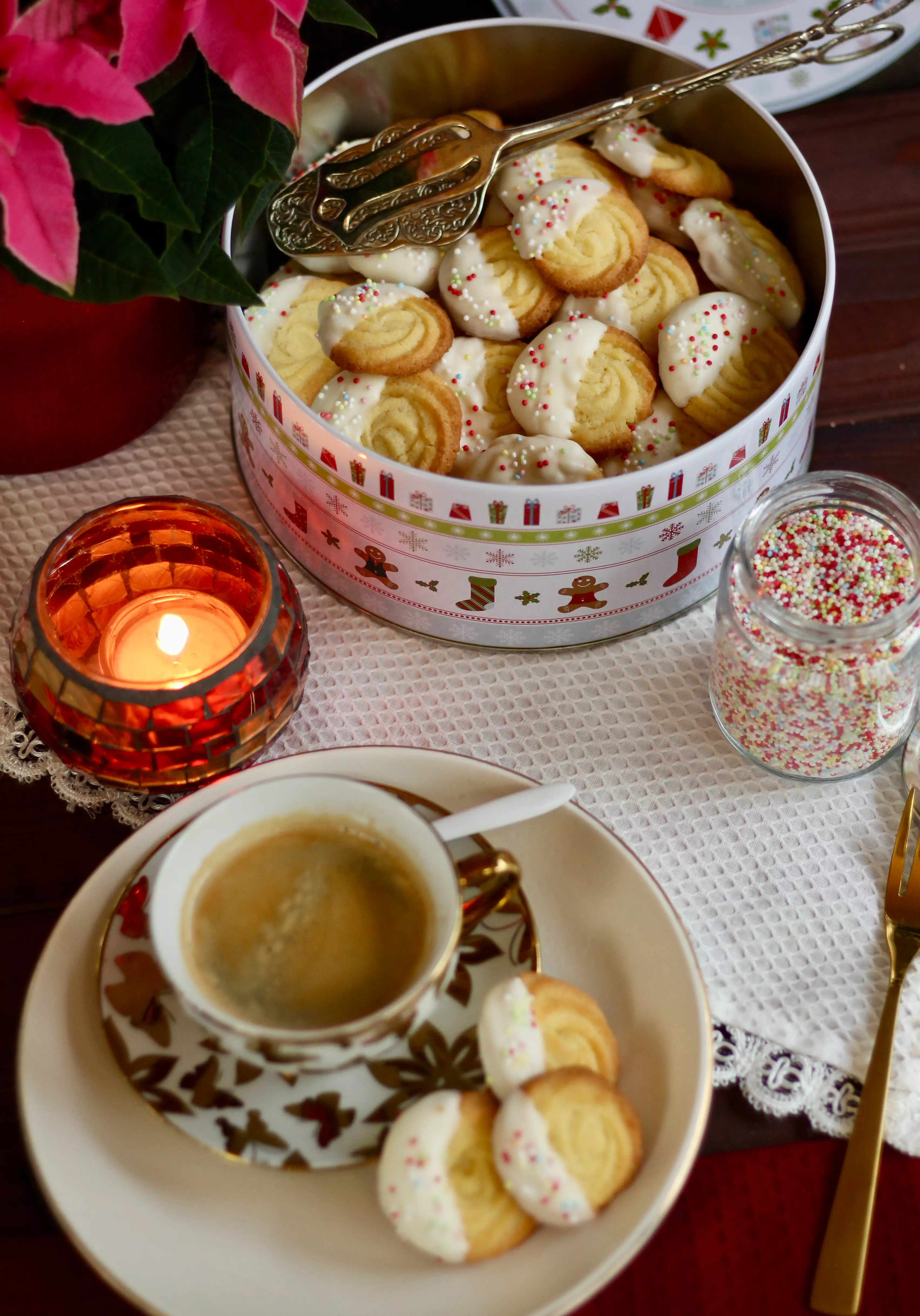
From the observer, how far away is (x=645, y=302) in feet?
2.48

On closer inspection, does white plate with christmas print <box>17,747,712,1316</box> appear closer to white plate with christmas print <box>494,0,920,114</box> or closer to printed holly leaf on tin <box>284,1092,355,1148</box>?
printed holly leaf on tin <box>284,1092,355,1148</box>

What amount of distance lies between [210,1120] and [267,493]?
372 millimetres

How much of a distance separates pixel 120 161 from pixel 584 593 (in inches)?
12.9

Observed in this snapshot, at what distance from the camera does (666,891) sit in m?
0.69

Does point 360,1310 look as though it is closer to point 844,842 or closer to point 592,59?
point 844,842

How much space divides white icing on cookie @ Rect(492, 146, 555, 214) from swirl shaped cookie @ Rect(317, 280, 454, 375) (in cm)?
9

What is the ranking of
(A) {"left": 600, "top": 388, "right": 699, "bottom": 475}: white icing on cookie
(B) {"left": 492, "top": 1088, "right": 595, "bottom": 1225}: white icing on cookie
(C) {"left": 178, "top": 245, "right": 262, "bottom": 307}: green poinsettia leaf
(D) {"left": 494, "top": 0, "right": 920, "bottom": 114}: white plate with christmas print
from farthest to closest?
1. (D) {"left": 494, "top": 0, "right": 920, "bottom": 114}: white plate with christmas print
2. (A) {"left": 600, "top": 388, "right": 699, "bottom": 475}: white icing on cookie
3. (C) {"left": 178, "top": 245, "right": 262, "bottom": 307}: green poinsettia leaf
4. (B) {"left": 492, "top": 1088, "right": 595, "bottom": 1225}: white icing on cookie

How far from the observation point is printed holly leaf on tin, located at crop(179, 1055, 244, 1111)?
1.88 feet

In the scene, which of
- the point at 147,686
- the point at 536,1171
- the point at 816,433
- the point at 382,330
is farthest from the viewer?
the point at 816,433

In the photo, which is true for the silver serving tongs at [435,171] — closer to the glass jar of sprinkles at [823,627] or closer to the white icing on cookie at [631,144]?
the white icing on cookie at [631,144]

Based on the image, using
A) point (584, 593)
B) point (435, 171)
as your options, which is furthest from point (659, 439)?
point (435, 171)

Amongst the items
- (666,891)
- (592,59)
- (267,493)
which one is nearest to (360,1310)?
(666,891)

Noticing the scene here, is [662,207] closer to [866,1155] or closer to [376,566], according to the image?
[376,566]

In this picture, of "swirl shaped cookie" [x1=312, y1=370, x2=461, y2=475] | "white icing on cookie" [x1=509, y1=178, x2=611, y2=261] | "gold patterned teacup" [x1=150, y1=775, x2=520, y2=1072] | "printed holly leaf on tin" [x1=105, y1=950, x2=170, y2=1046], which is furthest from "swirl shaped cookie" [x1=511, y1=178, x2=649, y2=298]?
"printed holly leaf on tin" [x1=105, y1=950, x2=170, y2=1046]
